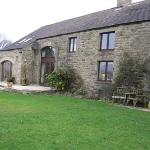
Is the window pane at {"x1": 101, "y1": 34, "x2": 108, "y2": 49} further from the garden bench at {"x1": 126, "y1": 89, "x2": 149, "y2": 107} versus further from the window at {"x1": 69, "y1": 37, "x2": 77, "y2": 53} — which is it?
the garden bench at {"x1": 126, "y1": 89, "x2": 149, "y2": 107}

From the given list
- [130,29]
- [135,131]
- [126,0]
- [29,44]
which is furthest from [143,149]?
[29,44]

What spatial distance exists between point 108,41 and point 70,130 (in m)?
12.0

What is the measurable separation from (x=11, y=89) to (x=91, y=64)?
555 cm

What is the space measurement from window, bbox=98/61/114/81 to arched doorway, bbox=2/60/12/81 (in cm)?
1116

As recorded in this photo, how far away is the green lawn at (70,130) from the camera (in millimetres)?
7211

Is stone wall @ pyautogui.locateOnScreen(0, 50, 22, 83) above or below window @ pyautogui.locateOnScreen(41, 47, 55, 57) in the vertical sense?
below

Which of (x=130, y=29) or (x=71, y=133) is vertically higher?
(x=130, y=29)

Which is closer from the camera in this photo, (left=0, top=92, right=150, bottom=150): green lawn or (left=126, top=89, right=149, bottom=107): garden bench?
(left=0, top=92, right=150, bottom=150): green lawn

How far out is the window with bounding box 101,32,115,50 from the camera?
1959 centimetres

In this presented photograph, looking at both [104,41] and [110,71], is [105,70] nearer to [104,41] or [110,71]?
[110,71]

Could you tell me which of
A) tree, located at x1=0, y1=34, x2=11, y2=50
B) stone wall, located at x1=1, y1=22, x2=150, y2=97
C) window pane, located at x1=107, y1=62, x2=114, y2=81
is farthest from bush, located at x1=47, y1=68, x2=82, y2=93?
tree, located at x1=0, y1=34, x2=11, y2=50

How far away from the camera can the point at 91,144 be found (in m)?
7.38

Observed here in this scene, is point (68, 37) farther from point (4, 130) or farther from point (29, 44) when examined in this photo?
point (4, 130)

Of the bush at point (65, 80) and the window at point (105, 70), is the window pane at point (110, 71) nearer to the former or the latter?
the window at point (105, 70)
